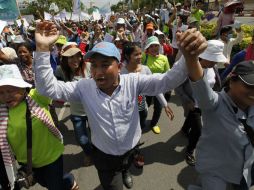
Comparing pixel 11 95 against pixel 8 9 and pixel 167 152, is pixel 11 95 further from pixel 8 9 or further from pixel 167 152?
pixel 8 9

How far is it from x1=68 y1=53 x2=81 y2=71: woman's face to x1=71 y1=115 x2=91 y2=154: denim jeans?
2.23 ft

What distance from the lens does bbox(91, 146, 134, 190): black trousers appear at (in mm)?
2402

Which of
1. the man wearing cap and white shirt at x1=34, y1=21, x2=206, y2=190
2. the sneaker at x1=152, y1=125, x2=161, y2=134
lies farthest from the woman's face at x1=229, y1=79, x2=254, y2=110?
the sneaker at x1=152, y1=125, x2=161, y2=134

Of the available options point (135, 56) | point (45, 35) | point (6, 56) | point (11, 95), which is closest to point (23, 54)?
point (6, 56)

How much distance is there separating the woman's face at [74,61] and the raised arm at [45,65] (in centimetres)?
171

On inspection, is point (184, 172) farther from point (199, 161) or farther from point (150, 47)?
point (150, 47)

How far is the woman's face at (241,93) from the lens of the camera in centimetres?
182

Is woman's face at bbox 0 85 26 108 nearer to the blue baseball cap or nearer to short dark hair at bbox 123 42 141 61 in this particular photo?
the blue baseball cap

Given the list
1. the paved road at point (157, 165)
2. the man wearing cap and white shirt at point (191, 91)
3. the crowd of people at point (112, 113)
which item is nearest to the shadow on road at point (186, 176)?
the paved road at point (157, 165)

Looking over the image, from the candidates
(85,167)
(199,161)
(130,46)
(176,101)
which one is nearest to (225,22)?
(176,101)

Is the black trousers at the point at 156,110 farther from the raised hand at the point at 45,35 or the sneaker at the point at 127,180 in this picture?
the raised hand at the point at 45,35

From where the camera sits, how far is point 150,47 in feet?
15.2

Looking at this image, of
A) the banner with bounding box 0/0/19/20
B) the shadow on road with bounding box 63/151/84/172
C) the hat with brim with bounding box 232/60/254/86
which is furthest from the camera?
the banner with bounding box 0/0/19/20

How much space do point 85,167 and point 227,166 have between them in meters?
2.39
